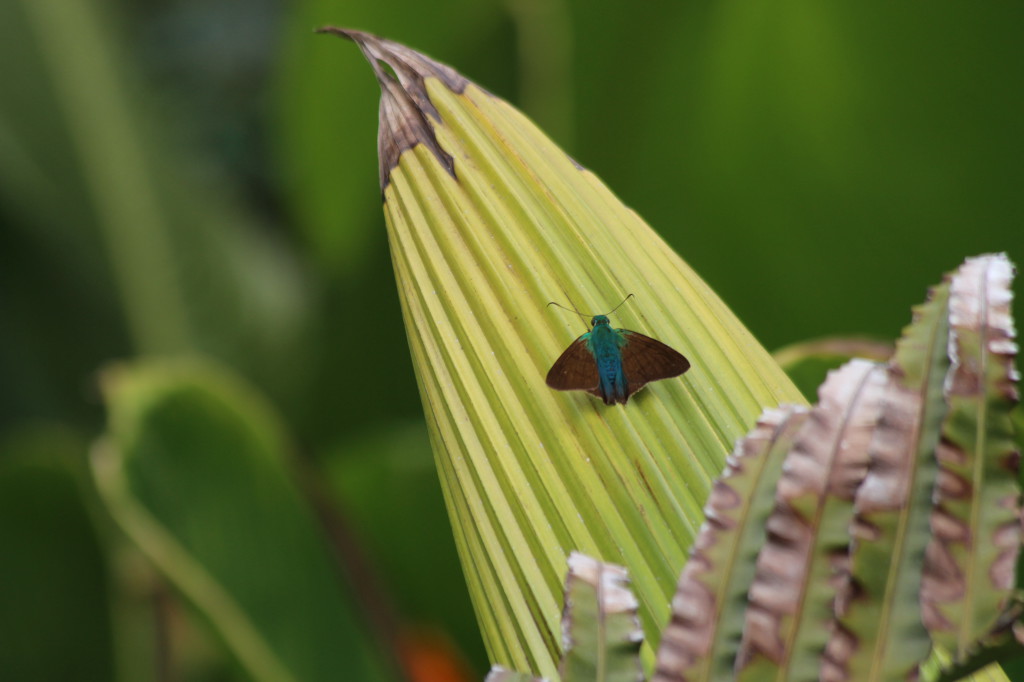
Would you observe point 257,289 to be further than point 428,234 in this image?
Yes

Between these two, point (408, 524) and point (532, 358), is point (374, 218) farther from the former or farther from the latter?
point (532, 358)

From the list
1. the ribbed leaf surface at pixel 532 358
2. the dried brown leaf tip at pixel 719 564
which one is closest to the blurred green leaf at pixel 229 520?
the ribbed leaf surface at pixel 532 358

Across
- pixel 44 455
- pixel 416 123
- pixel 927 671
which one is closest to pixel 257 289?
pixel 44 455

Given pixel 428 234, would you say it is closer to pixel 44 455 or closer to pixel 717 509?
pixel 717 509

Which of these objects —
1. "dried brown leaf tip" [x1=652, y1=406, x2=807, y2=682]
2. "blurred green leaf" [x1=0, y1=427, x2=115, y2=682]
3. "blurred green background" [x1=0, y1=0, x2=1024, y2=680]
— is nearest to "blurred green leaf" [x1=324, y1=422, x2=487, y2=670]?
"blurred green background" [x1=0, y1=0, x2=1024, y2=680]

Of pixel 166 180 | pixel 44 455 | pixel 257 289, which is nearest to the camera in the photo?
pixel 44 455

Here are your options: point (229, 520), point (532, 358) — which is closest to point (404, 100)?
point (532, 358)
